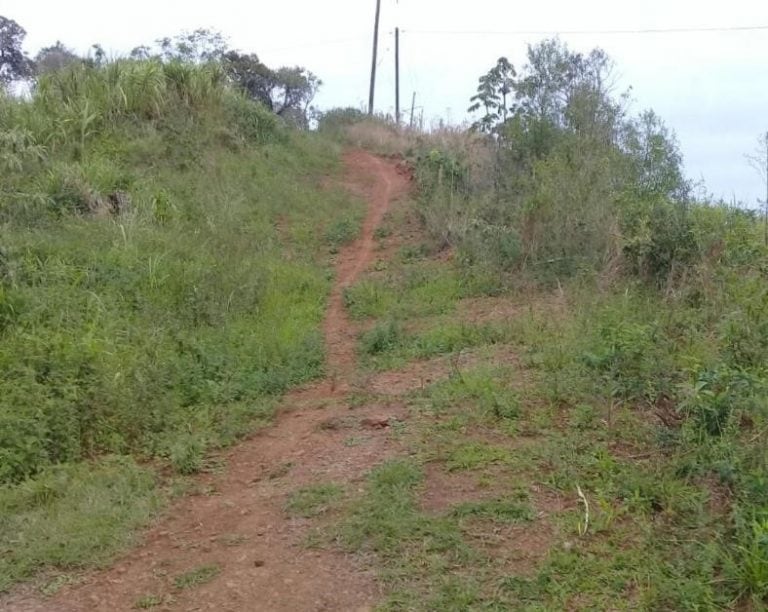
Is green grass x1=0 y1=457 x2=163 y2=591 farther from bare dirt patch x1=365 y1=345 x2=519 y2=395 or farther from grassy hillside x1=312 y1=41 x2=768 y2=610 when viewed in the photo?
bare dirt patch x1=365 y1=345 x2=519 y2=395

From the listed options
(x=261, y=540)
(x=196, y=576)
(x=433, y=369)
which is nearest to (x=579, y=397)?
(x=433, y=369)

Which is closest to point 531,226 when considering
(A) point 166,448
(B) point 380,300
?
(B) point 380,300

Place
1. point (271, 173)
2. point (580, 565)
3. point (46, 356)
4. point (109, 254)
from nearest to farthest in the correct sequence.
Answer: point (580, 565) → point (46, 356) → point (109, 254) → point (271, 173)

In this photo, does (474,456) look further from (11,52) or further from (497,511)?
(11,52)

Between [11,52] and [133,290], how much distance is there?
17825 millimetres

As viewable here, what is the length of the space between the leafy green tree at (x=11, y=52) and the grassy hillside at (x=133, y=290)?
11028mm

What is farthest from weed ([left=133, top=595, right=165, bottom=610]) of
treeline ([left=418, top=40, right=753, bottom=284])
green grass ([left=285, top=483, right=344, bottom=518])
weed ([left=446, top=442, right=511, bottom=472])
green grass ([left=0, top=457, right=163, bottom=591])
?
treeline ([left=418, top=40, right=753, bottom=284])

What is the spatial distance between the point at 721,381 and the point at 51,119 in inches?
362

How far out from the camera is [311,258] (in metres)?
9.49

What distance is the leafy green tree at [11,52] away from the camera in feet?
69.1

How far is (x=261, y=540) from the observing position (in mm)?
3736

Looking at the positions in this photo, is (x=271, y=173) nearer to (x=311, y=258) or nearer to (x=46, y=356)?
(x=311, y=258)

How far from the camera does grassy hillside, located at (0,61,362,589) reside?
14.4 feet

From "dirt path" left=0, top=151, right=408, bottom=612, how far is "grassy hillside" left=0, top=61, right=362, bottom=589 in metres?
0.19
